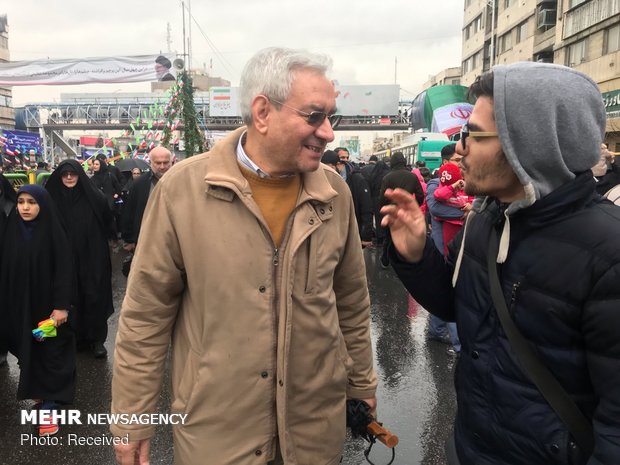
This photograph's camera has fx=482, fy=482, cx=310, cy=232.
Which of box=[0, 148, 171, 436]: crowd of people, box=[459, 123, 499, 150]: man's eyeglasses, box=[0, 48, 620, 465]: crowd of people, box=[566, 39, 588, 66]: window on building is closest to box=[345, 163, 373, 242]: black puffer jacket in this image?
box=[0, 148, 171, 436]: crowd of people

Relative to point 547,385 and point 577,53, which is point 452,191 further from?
point 577,53

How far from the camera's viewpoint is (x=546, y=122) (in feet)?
4.26

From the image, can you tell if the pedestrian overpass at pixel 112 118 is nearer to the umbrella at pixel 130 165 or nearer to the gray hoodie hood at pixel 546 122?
the umbrella at pixel 130 165

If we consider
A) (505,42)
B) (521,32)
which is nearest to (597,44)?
(521,32)

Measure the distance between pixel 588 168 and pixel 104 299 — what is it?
15.5 feet

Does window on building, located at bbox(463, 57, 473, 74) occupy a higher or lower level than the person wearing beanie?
higher

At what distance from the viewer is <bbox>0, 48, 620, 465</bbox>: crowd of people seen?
1.31 meters

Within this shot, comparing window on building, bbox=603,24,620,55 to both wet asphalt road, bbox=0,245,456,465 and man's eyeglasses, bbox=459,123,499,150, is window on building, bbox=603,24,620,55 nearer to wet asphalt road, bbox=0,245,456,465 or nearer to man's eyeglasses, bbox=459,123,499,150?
wet asphalt road, bbox=0,245,456,465

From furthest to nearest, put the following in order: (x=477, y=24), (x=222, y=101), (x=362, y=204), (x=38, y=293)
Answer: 1. (x=477, y=24)
2. (x=222, y=101)
3. (x=362, y=204)
4. (x=38, y=293)

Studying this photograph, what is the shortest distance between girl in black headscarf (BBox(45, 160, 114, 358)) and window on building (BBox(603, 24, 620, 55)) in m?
26.8

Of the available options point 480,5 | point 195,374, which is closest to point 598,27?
point 480,5

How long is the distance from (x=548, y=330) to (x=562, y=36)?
3326 cm

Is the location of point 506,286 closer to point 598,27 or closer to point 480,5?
point 598,27

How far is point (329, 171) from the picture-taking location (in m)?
2.10
